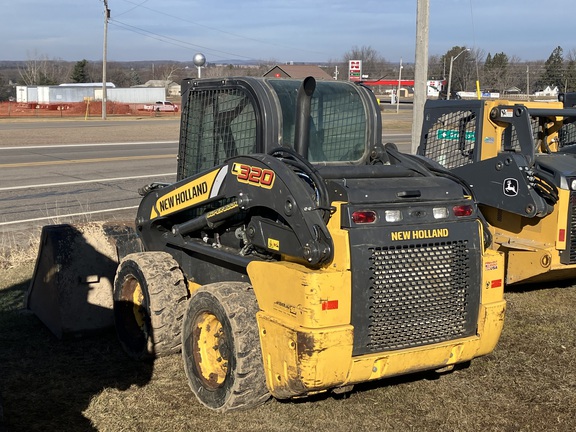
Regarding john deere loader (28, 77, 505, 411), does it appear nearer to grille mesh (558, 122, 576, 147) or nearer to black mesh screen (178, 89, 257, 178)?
black mesh screen (178, 89, 257, 178)

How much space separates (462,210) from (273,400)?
183cm

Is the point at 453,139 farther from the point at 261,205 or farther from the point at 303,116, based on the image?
the point at 261,205

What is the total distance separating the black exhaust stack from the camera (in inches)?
195

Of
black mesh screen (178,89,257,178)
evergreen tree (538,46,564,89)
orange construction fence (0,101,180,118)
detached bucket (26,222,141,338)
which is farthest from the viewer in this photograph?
orange construction fence (0,101,180,118)

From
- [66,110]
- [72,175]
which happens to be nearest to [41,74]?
[66,110]

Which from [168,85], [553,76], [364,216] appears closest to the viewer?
[364,216]

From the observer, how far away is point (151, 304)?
584 centimetres

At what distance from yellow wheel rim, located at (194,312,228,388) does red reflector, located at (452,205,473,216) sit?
5.67 ft

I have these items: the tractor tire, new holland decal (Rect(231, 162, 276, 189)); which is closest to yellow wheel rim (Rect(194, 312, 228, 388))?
the tractor tire

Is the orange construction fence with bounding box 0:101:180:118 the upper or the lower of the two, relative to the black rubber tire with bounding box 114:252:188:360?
upper

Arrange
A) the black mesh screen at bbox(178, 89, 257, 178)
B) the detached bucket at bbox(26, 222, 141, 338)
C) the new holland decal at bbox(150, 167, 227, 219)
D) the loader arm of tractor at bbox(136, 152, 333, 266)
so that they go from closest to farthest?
the loader arm of tractor at bbox(136, 152, 333, 266) < the new holland decal at bbox(150, 167, 227, 219) < the black mesh screen at bbox(178, 89, 257, 178) < the detached bucket at bbox(26, 222, 141, 338)

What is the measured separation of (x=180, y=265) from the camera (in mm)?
6250

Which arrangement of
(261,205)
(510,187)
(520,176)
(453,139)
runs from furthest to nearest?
(453,139)
(510,187)
(520,176)
(261,205)

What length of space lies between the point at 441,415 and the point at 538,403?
800 mm
